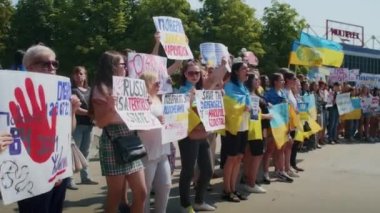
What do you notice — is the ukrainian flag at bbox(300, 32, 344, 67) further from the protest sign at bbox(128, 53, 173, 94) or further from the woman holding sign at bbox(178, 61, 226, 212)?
the protest sign at bbox(128, 53, 173, 94)

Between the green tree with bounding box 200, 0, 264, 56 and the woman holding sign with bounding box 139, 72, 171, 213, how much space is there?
30.4 m

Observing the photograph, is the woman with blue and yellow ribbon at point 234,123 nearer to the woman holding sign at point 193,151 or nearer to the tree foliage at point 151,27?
the woman holding sign at point 193,151

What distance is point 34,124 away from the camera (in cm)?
341

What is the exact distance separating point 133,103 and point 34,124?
1323mm

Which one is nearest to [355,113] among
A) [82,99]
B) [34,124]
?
[82,99]

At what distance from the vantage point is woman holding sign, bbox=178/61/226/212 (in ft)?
19.9

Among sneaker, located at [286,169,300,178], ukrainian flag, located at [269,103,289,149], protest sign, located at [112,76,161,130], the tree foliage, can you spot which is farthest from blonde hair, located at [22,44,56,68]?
the tree foliage

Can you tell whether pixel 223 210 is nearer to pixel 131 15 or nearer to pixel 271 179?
pixel 271 179

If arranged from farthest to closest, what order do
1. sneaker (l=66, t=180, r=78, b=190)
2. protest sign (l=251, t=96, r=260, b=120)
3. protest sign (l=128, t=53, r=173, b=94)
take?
sneaker (l=66, t=180, r=78, b=190) → protest sign (l=251, t=96, r=260, b=120) → protest sign (l=128, t=53, r=173, b=94)

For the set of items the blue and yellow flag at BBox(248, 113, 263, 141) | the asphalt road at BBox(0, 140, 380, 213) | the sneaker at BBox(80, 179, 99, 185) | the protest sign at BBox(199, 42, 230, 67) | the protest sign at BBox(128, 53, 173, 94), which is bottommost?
the asphalt road at BBox(0, 140, 380, 213)

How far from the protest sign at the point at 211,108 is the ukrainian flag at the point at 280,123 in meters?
1.87

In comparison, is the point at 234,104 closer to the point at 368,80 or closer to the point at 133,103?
the point at 133,103

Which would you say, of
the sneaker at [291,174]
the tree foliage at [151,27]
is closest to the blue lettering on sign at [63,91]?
the sneaker at [291,174]

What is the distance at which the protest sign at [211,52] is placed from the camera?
790 cm
